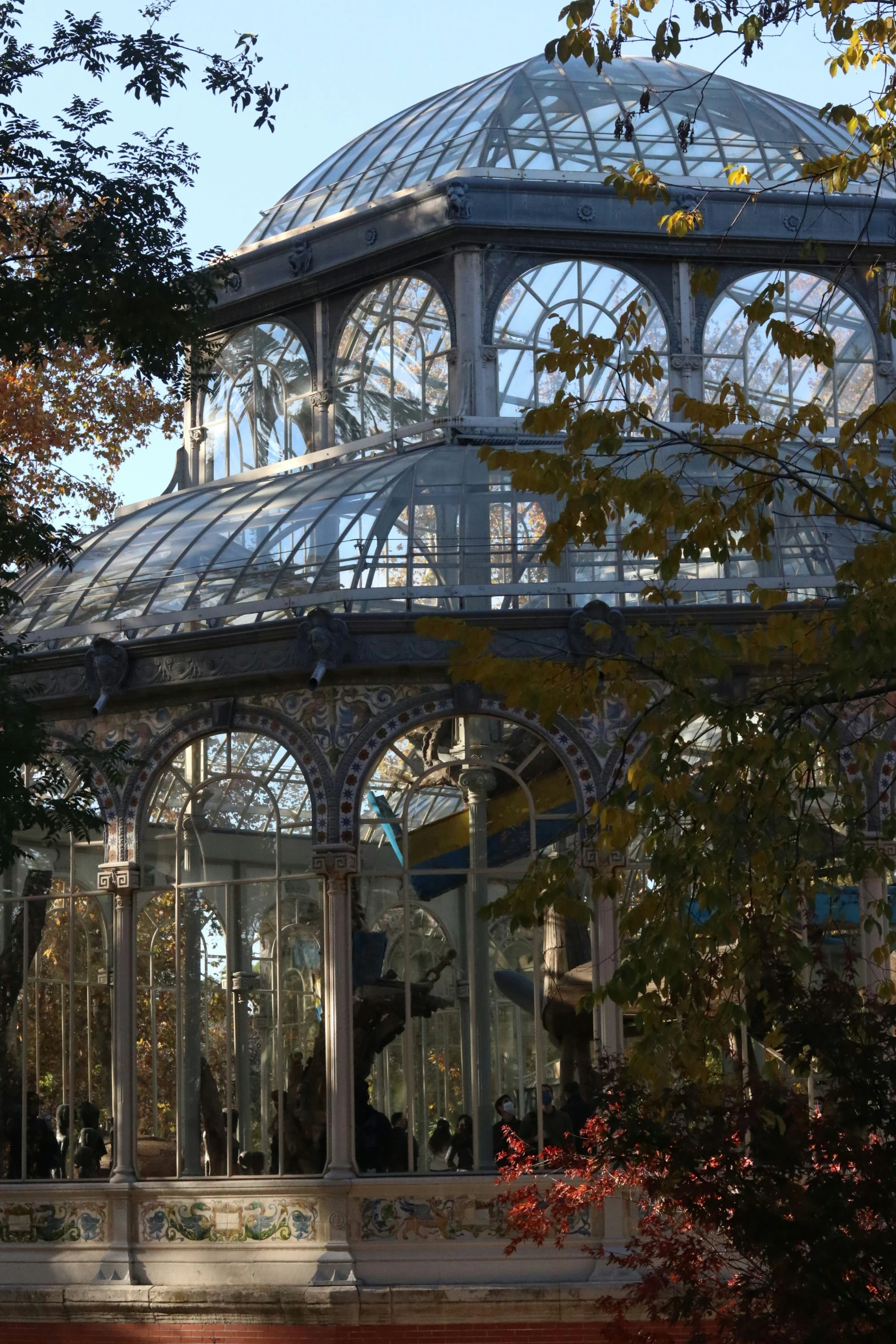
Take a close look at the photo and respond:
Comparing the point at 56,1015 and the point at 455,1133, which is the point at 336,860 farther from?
the point at 56,1015

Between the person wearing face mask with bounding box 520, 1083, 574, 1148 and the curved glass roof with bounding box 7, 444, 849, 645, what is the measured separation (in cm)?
464

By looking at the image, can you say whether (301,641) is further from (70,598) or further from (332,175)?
(332,175)

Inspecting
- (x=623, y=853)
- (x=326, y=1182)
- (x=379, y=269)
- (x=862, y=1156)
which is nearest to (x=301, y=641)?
(x=623, y=853)

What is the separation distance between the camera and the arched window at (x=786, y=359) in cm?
2547

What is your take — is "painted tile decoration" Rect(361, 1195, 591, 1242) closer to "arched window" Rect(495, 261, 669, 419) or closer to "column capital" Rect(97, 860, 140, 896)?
"column capital" Rect(97, 860, 140, 896)

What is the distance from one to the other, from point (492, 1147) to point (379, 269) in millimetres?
10611

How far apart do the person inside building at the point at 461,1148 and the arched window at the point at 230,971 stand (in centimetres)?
118

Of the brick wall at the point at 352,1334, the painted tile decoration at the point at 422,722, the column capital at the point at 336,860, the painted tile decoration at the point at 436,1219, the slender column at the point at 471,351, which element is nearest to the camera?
the brick wall at the point at 352,1334

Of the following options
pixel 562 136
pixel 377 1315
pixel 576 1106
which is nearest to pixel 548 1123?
pixel 576 1106

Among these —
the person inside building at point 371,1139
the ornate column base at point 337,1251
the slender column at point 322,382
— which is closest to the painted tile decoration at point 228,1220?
the ornate column base at point 337,1251

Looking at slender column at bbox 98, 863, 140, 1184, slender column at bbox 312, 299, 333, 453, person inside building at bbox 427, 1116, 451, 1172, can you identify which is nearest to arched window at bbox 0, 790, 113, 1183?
slender column at bbox 98, 863, 140, 1184

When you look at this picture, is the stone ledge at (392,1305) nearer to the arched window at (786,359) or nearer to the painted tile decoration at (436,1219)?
the painted tile decoration at (436,1219)

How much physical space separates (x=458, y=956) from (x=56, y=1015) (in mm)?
4356

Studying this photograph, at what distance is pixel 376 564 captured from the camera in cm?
2195
